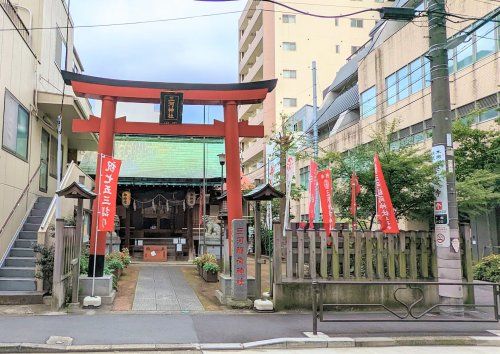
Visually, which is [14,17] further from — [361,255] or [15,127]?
[361,255]

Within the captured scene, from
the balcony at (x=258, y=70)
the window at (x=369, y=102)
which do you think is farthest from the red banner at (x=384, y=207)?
the balcony at (x=258, y=70)

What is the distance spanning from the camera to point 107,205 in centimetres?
1175

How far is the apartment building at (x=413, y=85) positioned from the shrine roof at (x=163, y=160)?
8094 millimetres

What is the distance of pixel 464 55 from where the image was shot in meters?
22.4

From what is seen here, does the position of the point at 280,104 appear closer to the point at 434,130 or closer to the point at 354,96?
the point at 354,96

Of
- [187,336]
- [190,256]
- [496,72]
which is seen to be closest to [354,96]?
[496,72]

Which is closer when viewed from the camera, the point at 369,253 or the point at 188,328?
the point at 188,328

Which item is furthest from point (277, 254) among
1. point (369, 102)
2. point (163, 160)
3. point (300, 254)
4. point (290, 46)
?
point (290, 46)

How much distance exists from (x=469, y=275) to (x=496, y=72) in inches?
477

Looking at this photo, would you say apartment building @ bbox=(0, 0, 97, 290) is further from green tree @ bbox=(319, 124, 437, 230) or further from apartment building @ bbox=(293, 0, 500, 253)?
apartment building @ bbox=(293, 0, 500, 253)

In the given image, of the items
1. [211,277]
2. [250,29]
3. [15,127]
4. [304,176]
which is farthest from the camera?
[250,29]

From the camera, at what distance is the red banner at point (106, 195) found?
11.6m

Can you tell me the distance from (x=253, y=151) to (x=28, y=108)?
40045 mm

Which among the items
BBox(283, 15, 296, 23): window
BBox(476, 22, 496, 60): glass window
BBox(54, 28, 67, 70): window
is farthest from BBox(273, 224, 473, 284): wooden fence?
BBox(283, 15, 296, 23): window
